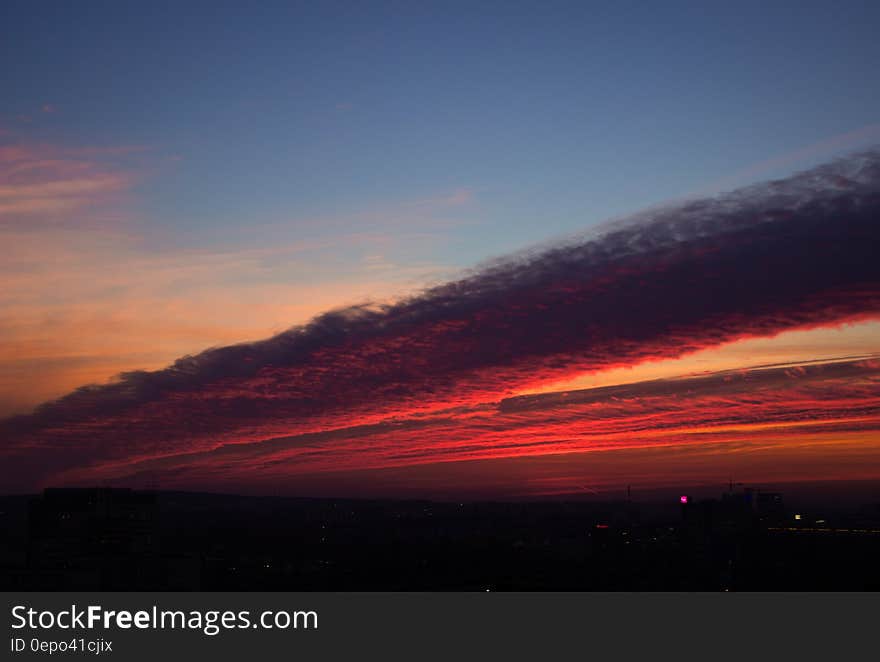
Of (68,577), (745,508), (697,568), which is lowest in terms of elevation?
(745,508)

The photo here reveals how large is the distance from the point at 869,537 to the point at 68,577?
106m

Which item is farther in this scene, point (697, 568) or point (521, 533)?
point (521, 533)

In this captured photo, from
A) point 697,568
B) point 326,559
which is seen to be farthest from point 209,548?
point 697,568

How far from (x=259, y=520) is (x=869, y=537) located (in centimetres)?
12817

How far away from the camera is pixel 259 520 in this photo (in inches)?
7628
